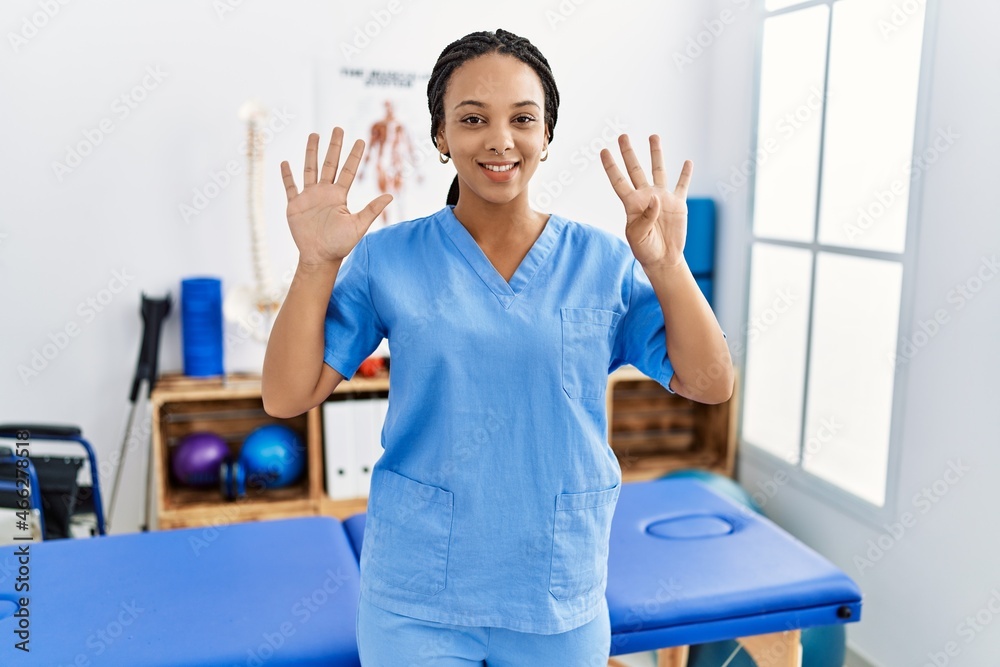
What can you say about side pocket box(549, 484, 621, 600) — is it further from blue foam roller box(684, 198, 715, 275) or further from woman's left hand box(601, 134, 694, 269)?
blue foam roller box(684, 198, 715, 275)

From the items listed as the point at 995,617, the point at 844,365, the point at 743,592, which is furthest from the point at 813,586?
the point at 844,365

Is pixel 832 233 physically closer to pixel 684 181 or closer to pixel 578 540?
pixel 684 181

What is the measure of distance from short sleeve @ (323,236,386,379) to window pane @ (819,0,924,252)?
6.15 feet

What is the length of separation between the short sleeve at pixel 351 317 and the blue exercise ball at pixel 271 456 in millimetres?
1997

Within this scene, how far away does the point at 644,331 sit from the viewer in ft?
4.23

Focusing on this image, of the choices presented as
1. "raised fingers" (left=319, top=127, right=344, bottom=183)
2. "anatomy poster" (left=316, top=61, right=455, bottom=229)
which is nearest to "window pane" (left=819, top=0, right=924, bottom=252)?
"anatomy poster" (left=316, top=61, right=455, bottom=229)

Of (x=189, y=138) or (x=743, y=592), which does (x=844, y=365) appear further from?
(x=189, y=138)

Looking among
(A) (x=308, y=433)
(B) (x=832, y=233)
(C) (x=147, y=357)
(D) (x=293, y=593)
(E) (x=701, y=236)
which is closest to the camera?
(D) (x=293, y=593)

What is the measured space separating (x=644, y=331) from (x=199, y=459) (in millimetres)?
2275

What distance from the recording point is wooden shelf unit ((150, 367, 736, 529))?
309 centimetres

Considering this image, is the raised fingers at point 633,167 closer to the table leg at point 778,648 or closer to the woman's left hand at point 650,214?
the woman's left hand at point 650,214

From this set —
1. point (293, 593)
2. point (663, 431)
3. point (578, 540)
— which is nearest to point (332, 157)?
point (578, 540)

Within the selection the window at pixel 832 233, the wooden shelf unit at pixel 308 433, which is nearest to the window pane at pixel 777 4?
the window at pixel 832 233

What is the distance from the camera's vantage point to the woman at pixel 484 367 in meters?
1.19
